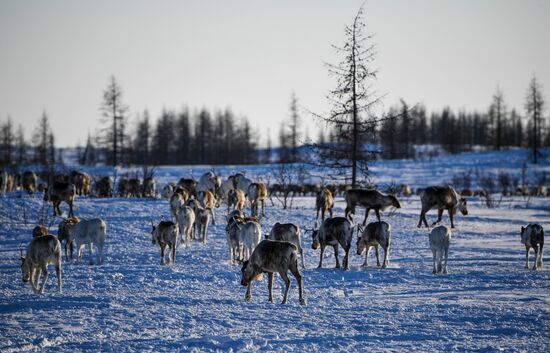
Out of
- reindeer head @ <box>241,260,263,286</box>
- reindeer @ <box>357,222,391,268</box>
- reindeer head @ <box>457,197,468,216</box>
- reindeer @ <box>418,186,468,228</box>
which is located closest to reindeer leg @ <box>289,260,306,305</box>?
reindeer head @ <box>241,260,263,286</box>

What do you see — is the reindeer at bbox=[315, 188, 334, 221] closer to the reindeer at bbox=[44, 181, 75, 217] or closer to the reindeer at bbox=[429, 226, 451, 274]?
the reindeer at bbox=[429, 226, 451, 274]

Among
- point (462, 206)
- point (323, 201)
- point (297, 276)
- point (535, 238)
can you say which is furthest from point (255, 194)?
point (297, 276)

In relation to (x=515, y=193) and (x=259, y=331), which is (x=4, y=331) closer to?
(x=259, y=331)

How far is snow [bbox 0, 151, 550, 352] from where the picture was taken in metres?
7.28

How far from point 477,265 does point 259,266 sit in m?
7.10

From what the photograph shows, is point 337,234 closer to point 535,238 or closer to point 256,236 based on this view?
point 256,236

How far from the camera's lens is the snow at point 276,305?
7277 mm

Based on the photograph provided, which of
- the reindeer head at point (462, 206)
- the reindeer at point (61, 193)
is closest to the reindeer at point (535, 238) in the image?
the reindeer head at point (462, 206)

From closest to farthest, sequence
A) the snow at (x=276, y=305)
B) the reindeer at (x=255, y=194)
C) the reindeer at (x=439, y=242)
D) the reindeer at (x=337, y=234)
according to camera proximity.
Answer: the snow at (x=276, y=305)
the reindeer at (x=439, y=242)
the reindeer at (x=337, y=234)
the reindeer at (x=255, y=194)

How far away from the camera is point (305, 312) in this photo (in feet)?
29.5

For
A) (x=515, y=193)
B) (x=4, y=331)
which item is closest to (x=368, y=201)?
(x=4, y=331)

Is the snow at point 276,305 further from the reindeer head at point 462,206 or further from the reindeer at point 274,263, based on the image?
the reindeer head at point 462,206

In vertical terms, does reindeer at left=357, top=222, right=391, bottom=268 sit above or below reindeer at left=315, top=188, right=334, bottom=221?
below

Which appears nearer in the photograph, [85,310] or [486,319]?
[486,319]
